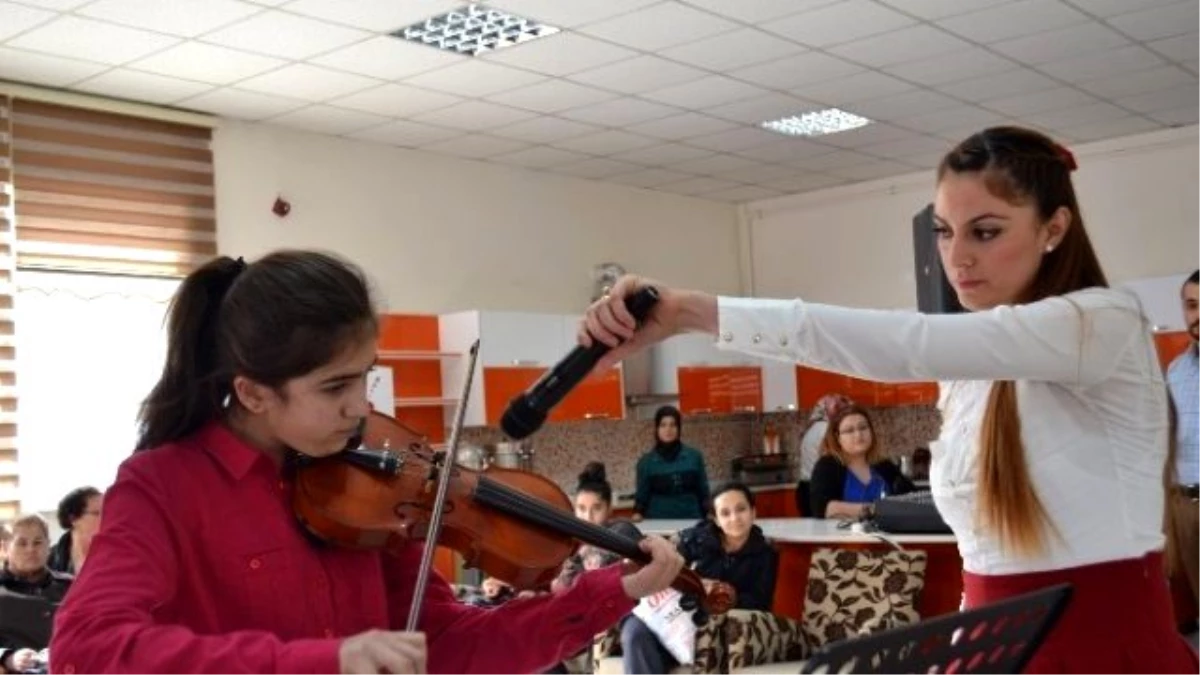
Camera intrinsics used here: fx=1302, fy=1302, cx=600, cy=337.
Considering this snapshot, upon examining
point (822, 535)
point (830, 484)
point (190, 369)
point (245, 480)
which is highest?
point (190, 369)

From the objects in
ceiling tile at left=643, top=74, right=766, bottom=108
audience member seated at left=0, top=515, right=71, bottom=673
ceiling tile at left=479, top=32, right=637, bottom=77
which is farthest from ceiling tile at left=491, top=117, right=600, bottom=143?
audience member seated at left=0, top=515, right=71, bottom=673

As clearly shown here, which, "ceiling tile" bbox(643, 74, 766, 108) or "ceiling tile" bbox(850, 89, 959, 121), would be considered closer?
"ceiling tile" bbox(643, 74, 766, 108)

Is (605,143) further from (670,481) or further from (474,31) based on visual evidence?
(474,31)

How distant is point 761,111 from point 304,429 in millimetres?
6356

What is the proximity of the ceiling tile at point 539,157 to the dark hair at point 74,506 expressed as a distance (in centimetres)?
364

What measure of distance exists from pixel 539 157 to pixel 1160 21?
3.74 meters

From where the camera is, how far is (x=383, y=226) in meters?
7.70

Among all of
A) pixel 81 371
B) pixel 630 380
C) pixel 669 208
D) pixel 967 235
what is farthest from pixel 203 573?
pixel 669 208

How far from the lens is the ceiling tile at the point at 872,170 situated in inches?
365

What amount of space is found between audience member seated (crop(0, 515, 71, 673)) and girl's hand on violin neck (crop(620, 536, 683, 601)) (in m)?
2.59

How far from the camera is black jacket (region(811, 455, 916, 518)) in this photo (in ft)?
21.6

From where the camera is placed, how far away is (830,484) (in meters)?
6.58

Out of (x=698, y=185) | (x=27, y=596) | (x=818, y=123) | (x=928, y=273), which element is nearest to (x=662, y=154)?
(x=818, y=123)

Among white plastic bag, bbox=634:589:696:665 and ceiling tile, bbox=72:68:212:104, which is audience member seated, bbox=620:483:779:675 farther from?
ceiling tile, bbox=72:68:212:104
